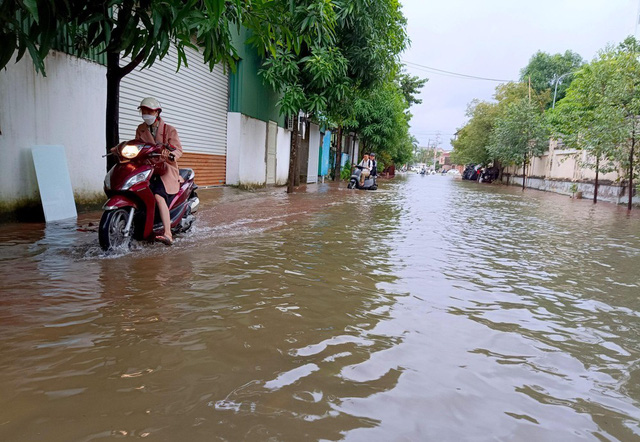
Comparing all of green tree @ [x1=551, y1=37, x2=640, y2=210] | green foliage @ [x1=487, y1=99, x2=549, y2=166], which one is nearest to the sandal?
green tree @ [x1=551, y1=37, x2=640, y2=210]

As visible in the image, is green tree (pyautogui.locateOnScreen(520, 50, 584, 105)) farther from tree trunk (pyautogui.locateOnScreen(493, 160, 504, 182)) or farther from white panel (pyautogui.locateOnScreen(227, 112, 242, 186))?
white panel (pyautogui.locateOnScreen(227, 112, 242, 186))

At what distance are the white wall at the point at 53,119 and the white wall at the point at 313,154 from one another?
51.9ft

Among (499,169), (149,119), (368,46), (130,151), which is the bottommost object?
(130,151)

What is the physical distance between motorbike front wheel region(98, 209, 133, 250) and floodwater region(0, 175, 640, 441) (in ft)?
0.44

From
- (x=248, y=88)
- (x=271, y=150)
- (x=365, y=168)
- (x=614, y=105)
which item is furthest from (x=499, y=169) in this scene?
(x=248, y=88)

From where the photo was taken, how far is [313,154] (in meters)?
23.5

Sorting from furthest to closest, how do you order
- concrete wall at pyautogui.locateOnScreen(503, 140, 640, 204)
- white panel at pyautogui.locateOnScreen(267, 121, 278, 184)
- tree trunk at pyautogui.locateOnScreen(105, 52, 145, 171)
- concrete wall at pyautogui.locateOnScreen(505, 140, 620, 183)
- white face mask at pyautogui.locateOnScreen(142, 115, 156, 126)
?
concrete wall at pyautogui.locateOnScreen(505, 140, 620, 183), concrete wall at pyautogui.locateOnScreen(503, 140, 640, 204), white panel at pyautogui.locateOnScreen(267, 121, 278, 184), tree trunk at pyautogui.locateOnScreen(105, 52, 145, 171), white face mask at pyautogui.locateOnScreen(142, 115, 156, 126)

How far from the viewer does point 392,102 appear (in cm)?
2812

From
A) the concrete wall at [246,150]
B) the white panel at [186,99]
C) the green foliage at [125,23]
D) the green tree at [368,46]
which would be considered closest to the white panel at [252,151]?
the concrete wall at [246,150]

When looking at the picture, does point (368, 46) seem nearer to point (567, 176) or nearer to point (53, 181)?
point (53, 181)

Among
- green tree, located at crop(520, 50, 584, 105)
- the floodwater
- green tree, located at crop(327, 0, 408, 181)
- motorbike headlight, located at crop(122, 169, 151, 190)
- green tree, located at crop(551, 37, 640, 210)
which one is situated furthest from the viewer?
green tree, located at crop(520, 50, 584, 105)

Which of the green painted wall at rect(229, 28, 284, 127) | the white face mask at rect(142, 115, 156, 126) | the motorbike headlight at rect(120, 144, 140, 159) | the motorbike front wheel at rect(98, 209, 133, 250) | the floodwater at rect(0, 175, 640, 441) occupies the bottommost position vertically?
the floodwater at rect(0, 175, 640, 441)

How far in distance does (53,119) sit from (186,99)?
5.08 metres

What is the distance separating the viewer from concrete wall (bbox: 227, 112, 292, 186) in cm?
1388
